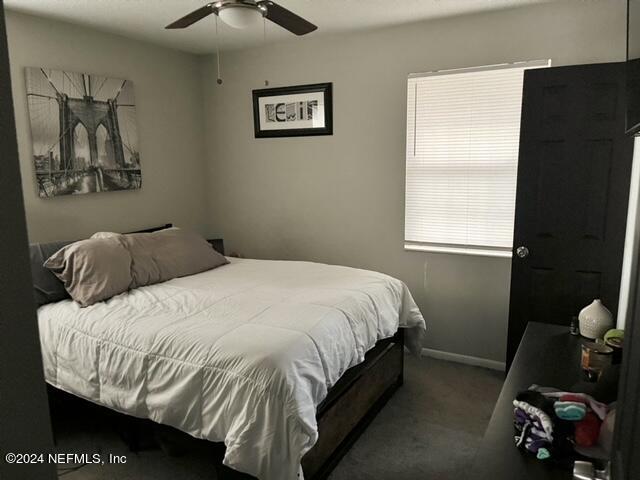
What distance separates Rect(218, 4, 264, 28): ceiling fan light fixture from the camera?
2.07 m

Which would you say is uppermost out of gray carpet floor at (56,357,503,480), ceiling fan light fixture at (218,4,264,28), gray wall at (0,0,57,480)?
ceiling fan light fixture at (218,4,264,28)

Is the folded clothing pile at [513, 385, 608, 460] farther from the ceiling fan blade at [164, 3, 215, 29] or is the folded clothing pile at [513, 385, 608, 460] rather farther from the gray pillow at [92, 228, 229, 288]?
the gray pillow at [92, 228, 229, 288]

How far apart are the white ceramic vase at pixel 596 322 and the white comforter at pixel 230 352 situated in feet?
3.43

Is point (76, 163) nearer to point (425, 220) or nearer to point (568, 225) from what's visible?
point (425, 220)

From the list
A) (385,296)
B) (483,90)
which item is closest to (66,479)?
(385,296)

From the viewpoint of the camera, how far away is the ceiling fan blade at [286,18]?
2.15 meters

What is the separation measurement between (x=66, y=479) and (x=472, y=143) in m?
3.19

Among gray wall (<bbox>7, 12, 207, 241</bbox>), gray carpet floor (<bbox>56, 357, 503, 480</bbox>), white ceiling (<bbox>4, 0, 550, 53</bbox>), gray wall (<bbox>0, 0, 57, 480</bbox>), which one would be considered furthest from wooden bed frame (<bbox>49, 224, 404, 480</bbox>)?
white ceiling (<bbox>4, 0, 550, 53</bbox>)

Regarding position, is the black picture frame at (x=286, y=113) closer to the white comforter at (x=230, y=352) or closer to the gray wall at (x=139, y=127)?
the gray wall at (x=139, y=127)

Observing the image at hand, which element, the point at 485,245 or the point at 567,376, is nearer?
the point at 567,376

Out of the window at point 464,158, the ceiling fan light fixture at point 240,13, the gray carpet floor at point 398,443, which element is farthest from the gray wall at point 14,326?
the window at point 464,158

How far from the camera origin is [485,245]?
333cm

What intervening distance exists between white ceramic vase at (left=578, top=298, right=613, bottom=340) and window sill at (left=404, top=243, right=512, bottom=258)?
1.23m

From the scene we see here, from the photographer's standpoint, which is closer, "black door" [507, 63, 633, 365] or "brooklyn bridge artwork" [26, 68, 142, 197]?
"black door" [507, 63, 633, 365]
